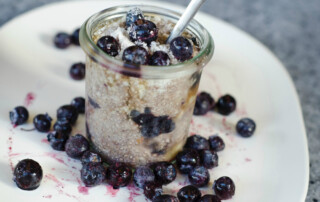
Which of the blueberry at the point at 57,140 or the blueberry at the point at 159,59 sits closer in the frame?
the blueberry at the point at 159,59

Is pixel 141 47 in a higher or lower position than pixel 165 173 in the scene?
higher

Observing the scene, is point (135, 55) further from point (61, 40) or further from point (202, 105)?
point (61, 40)

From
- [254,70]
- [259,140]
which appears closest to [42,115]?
[259,140]

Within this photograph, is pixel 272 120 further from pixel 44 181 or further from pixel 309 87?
pixel 44 181

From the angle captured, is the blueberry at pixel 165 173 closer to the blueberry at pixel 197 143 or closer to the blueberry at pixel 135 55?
the blueberry at pixel 197 143

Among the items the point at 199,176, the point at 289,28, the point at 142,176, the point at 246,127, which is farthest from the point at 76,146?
the point at 289,28

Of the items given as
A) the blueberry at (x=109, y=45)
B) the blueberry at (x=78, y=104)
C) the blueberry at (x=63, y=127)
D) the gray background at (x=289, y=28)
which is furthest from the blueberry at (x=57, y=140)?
the gray background at (x=289, y=28)

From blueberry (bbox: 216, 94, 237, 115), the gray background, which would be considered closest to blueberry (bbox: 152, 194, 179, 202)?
blueberry (bbox: 216, 94, 237, 115)
